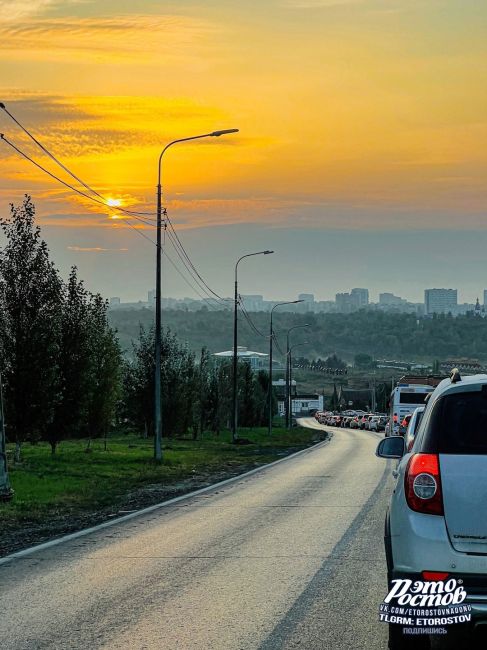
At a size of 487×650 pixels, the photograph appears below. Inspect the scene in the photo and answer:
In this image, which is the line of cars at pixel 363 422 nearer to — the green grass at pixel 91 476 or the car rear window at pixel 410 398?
the car rear window at pixel 410 398

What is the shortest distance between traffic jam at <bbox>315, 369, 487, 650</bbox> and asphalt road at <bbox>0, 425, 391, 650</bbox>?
55.5 inches

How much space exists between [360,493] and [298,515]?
181 inches

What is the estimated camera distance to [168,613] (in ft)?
29.2

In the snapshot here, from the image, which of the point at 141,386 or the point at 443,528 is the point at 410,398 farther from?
the point at 443,528

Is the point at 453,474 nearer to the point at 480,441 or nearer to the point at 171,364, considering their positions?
the point at 480,441

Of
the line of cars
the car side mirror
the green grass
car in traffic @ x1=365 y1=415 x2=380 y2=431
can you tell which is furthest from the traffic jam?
car in traffic @ x1=365 y1=415 x2=380 y2=431

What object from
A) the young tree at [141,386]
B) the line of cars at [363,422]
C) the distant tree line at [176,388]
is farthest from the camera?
the line of cars at [363,422]

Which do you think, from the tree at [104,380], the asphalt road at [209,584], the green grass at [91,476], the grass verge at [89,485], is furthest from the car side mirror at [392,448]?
the tree at [104,380]

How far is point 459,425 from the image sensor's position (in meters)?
6.48

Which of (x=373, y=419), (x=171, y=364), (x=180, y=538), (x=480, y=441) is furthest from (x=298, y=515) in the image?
(x=373, y=419)

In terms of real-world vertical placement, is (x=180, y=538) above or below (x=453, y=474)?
below

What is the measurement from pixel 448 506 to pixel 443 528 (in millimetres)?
129

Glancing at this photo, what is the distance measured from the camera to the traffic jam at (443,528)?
6.15m

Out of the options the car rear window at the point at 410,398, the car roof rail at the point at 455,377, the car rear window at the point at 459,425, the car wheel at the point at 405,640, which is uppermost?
the car roof rail at the point at 455,377
